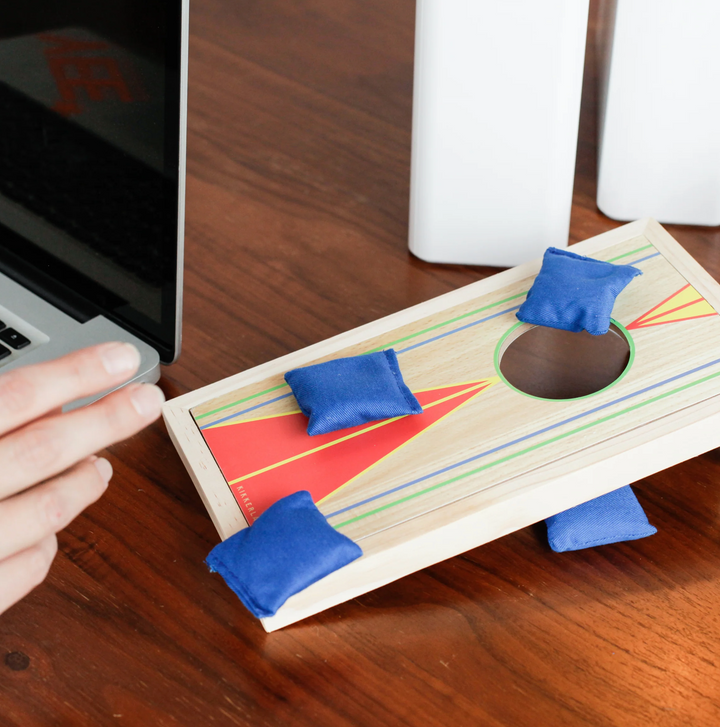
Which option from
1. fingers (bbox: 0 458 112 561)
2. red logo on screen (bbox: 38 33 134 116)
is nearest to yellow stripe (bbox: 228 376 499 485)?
fingers (bbox: 0 458 112 561)

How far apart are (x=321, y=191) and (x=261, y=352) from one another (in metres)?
0.22

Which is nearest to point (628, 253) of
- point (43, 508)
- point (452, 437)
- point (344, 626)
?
point (452, 437)

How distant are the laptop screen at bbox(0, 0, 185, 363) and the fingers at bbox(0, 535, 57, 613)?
0.68 feet

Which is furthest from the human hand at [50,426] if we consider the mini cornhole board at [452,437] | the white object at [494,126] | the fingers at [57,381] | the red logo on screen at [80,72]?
the white object at [494,126]

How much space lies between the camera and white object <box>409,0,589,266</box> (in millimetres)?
637

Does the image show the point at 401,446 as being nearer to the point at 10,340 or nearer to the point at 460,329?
the point at 460,329

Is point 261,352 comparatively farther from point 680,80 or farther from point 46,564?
point 680,80

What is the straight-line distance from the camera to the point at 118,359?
1.49ft

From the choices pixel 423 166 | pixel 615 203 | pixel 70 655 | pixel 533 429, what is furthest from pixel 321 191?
pixel 70 655

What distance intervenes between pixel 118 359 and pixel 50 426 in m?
0.05

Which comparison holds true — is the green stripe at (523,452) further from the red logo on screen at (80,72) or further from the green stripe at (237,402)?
the red logo on screen at (80,72)

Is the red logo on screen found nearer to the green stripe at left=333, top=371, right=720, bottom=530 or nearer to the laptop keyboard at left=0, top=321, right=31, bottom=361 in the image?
the laptop keyboard at left=0, top=321, right=31, bottom=361

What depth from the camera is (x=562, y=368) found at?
0.64 metres

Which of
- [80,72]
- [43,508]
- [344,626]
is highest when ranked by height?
[80,72]
